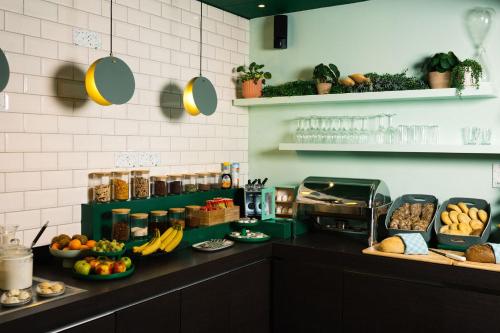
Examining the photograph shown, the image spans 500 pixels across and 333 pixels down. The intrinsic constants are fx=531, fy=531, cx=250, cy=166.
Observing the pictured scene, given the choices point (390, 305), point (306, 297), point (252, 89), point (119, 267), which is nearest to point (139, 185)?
point (119, 267)

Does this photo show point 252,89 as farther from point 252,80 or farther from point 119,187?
point 119,187

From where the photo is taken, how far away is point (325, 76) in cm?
441

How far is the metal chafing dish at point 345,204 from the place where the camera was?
12.8 feet

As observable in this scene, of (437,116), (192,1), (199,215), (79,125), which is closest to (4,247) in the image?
(79,125)

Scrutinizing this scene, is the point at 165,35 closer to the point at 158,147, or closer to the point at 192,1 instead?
the point at 192,1

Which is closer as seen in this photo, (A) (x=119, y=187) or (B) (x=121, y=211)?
(B) (x=121, y=211)

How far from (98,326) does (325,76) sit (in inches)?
108

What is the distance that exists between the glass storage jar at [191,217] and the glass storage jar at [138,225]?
48 cm

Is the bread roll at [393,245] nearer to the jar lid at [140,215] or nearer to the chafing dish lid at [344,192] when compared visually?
the chafing dish lid at [344,192]

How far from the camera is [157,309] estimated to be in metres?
2.95

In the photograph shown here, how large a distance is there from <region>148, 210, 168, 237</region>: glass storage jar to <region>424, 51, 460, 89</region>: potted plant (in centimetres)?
218

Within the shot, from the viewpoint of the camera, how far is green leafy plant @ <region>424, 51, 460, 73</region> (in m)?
3.82

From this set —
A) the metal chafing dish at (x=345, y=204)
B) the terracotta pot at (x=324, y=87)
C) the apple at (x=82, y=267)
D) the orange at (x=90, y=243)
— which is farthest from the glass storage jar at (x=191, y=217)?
the terracotta pot at (x=324, y=87)

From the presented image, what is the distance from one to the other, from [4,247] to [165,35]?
2127mm
